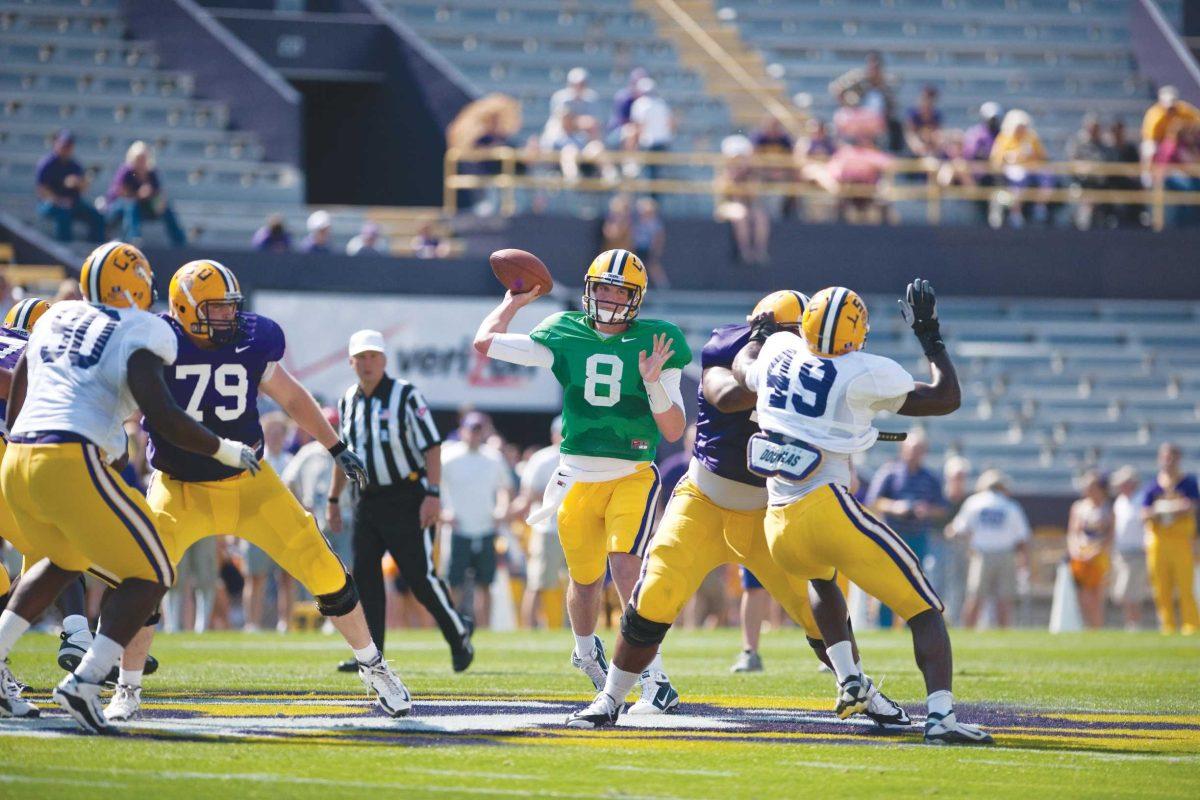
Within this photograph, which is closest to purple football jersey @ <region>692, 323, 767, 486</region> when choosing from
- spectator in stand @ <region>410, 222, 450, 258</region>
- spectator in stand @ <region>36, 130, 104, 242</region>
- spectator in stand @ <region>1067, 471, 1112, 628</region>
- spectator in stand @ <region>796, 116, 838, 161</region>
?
spectator in stand @ <region>1067, 471, 1112, 628</region>

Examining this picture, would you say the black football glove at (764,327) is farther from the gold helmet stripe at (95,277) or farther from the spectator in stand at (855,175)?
the spectator in stand at (855,175)

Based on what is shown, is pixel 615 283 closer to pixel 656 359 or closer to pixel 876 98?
pixel 656 359

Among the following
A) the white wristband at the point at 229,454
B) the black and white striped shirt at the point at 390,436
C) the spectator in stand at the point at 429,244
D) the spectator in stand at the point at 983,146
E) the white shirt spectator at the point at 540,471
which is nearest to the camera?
the white wristband at the point at 229,454

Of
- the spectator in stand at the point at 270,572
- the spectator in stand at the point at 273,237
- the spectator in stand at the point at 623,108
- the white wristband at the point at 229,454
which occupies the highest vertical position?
the spectator in stand at the point at 623,108

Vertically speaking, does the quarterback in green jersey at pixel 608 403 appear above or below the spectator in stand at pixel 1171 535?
above

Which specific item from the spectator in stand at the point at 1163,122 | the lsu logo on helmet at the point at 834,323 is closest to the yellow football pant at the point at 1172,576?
the spectator in stand at the point at 1163,122

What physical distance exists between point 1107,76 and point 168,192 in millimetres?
12823

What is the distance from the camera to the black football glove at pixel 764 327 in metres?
7.44

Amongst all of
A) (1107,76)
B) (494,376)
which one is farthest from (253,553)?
(1107,76)

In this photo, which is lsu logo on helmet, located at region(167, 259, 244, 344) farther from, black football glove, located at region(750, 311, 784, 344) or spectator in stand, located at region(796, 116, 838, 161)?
spectator in stand, located at region(796, 116, 838, 161)

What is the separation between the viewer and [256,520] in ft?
23.2

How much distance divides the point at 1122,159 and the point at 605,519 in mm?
15863

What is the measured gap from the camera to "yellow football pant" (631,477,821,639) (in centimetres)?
702

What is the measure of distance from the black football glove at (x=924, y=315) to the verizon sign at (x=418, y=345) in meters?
11.9
